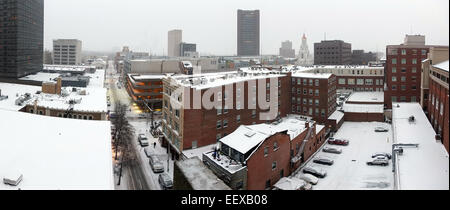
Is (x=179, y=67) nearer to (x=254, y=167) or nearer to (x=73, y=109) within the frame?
(x=73, y=109)

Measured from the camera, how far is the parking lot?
29391 mm

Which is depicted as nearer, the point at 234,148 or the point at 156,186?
the point at 234,148

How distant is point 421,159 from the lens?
22.5 meters

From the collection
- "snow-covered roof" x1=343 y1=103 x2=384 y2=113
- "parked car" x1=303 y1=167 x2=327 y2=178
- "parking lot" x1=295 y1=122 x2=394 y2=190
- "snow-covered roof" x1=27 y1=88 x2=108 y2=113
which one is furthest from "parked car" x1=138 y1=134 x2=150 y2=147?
"snow-covered roof" x1=343 y1=103 x2=384 y2=113

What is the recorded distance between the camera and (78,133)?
27219 mm

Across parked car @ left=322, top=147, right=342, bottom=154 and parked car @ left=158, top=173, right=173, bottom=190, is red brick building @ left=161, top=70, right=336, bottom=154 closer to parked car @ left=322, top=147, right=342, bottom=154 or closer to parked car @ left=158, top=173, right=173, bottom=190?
parked car @ left=158, top=173, right=173, bottom=190

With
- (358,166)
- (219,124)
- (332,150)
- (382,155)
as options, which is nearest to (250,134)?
(219,124)

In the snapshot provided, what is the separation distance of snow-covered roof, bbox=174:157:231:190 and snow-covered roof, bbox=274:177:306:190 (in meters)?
11.9

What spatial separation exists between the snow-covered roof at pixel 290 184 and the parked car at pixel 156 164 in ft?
39.8

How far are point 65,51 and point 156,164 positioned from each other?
536 ft

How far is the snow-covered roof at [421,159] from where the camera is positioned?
18.4m
